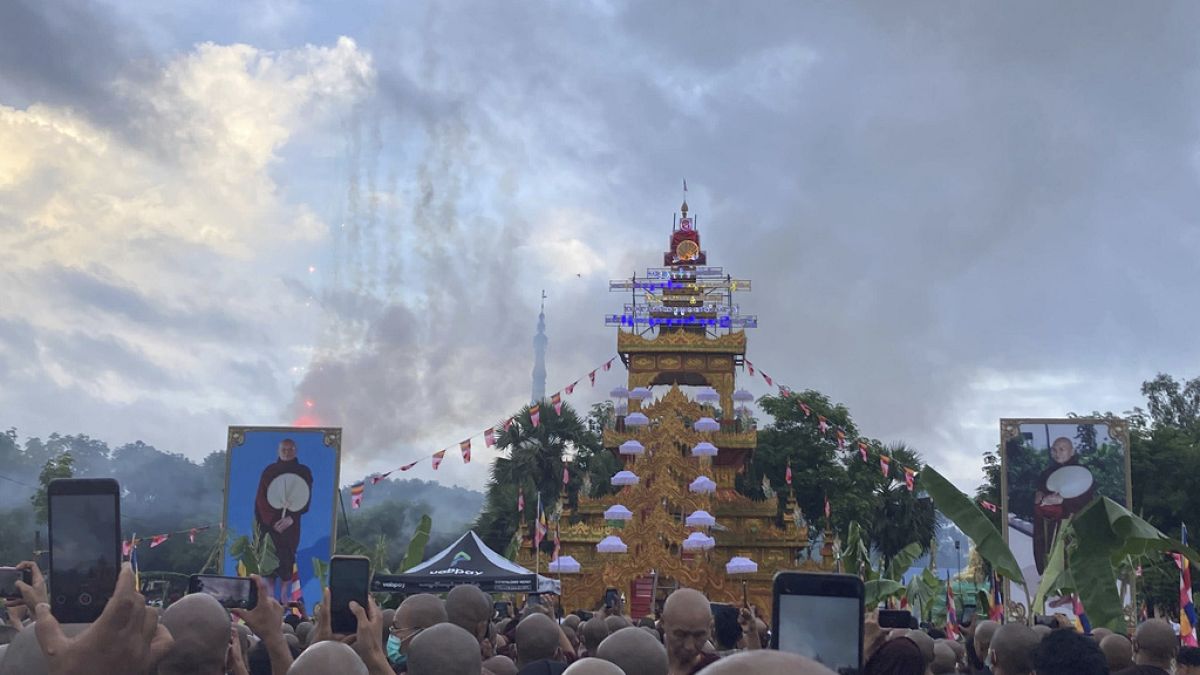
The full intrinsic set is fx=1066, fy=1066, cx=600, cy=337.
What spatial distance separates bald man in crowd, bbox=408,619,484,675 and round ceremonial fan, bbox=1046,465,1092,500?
2734 centimetres

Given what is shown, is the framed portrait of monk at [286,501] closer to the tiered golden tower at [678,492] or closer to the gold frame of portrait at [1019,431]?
the tiered golden tower at [678,492]

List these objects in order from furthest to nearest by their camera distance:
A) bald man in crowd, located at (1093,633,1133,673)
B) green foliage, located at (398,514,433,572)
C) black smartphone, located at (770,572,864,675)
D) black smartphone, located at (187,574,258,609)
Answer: green foliage, located at (398,514,433,572), bald man in crowd, located at (1093,633,1133,673), black smartphone, located at (187,574,258,609), black smartphone, located at (770,572,864,675)

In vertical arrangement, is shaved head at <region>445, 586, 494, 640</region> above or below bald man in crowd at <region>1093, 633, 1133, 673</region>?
above

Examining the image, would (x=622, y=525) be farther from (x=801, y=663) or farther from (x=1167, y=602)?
(x=801, y=663)

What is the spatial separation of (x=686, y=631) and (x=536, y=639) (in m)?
1.29

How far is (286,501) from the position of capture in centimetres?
2808

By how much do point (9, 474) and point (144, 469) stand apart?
13.1 metres

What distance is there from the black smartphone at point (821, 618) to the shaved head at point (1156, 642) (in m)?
3.77

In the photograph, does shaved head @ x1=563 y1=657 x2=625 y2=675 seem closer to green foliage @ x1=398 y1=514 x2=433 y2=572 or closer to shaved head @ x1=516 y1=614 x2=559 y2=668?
shaved head @ x1=516 y1=614 x2=559 y2=668

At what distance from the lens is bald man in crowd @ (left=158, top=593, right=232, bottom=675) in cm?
397

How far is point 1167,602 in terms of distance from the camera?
34.6 meters

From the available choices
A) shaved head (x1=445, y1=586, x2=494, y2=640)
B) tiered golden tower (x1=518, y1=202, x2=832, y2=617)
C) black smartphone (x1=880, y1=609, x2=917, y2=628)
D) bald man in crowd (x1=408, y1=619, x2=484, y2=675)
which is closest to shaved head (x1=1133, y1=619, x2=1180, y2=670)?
black smartphone (x1=880, y1=609, x2=917, y2=628)

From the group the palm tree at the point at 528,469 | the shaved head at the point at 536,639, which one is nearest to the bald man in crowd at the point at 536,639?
the shaved head at the point at 536,639

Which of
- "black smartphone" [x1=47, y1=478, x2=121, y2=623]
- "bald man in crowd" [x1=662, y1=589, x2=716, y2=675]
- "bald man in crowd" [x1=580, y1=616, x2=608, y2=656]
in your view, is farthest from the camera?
"bald man in crowd" [x1=580, y1=616, x2=608, y2=656]
